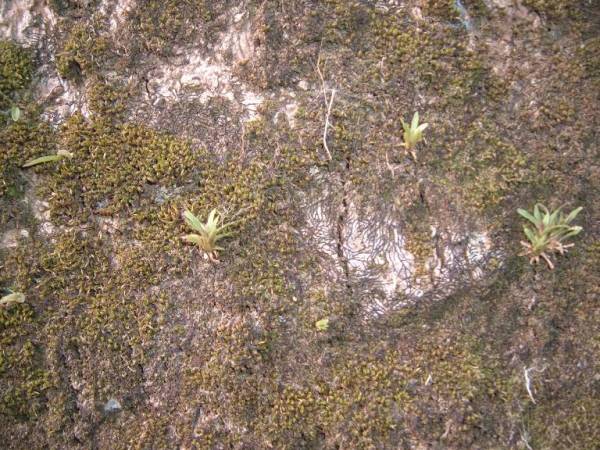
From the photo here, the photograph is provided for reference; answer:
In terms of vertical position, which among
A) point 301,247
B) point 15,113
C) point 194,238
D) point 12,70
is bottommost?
point 301,247

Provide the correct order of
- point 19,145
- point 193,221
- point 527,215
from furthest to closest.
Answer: point 19,145 < point 527,215 < point 193,221

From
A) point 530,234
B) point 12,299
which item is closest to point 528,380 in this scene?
point 530,234

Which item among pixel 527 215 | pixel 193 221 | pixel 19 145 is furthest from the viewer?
pixel 19 145

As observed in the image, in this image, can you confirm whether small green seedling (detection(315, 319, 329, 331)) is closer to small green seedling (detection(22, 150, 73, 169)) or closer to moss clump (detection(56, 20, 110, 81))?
small green seedling (detection(22, 150, 73, 169))

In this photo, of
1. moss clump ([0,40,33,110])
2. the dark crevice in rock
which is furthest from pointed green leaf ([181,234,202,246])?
moss clump ([0,40,33,110])

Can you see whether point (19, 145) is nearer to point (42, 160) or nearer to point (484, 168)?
point (42, 160)

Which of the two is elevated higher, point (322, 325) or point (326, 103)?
point (326, 103)

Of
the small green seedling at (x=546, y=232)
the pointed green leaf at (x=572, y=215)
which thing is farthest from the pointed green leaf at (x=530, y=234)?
the pointed green leaf at (x=572, y=215)

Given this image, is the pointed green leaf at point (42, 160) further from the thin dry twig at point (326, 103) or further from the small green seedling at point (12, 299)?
the thin dry twig at point (326, 103)
